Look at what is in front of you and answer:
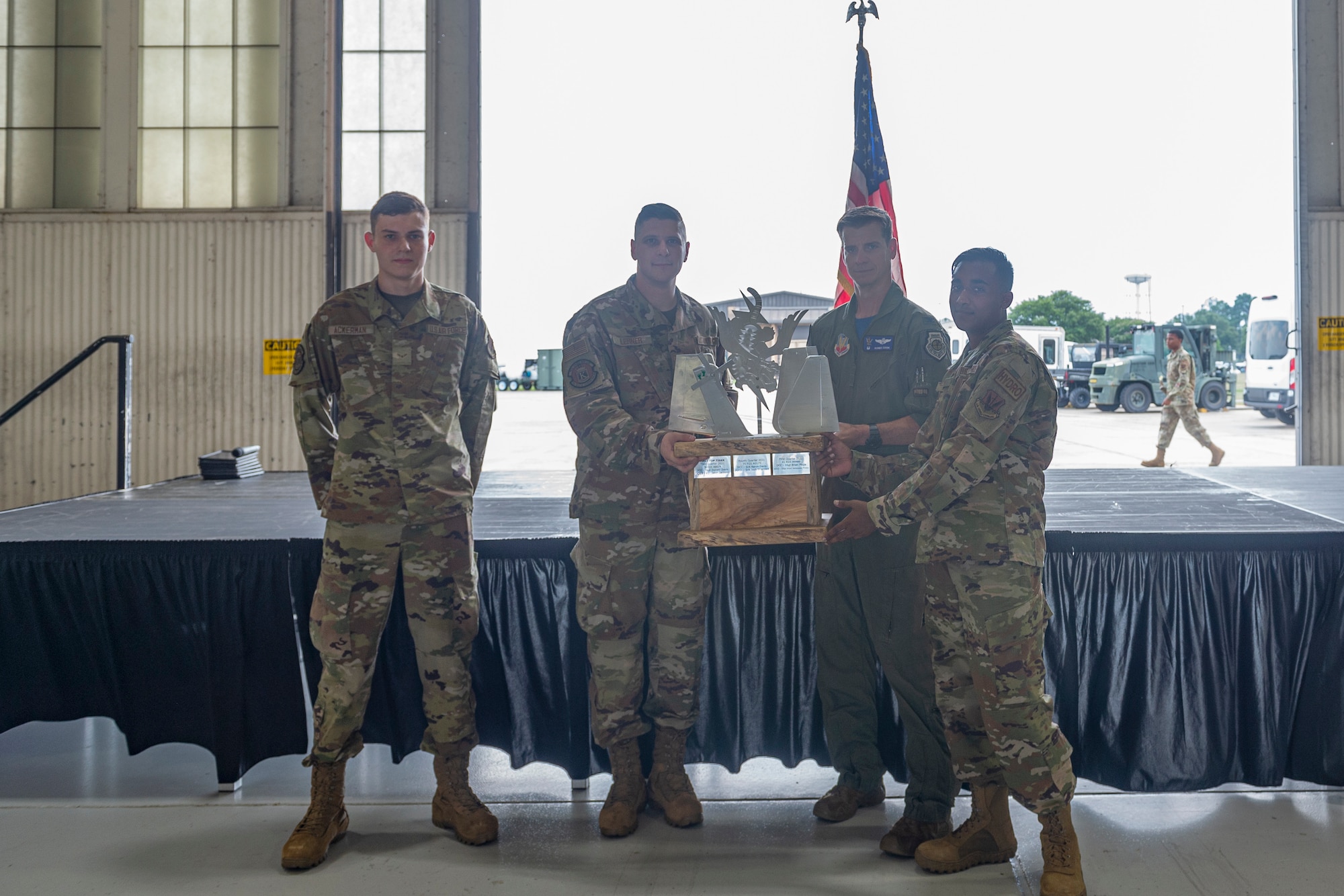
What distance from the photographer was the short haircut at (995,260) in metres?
1.88

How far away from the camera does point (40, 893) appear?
6.35 feet

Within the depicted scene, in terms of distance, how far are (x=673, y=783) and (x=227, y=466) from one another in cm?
358

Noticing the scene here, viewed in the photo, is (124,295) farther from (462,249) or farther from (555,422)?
(555,422)

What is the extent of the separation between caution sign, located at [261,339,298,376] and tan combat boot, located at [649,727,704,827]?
615 cm

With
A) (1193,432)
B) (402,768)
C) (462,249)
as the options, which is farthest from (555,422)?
(402,768)

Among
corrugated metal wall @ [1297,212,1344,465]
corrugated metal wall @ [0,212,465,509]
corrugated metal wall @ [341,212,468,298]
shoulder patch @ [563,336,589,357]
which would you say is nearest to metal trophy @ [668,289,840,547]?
shoulder patch @ [563,336,589,357]

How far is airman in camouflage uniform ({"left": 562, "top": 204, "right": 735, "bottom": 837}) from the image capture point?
2127 mm

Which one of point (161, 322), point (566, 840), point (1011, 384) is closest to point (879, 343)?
point (1011, 384)

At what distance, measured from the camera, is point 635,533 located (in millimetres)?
2135

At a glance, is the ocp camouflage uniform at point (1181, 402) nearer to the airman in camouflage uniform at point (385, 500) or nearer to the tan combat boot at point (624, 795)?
the tan combat boot at point (624, 795)

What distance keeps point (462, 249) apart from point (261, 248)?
5.29 ft

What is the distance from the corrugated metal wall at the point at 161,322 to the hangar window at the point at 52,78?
0.63 meters

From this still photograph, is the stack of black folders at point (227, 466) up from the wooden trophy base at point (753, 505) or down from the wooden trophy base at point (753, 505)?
down

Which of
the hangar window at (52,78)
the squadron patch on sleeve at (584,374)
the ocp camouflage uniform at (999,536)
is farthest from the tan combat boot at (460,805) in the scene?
the hangar window at (52,78)
